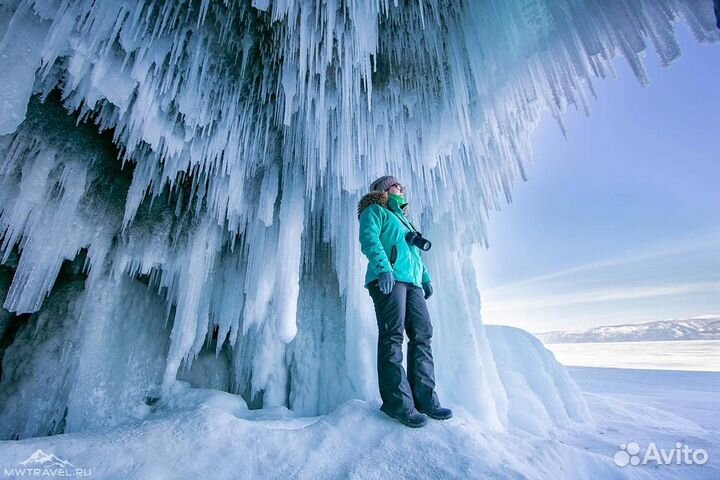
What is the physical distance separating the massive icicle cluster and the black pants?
45.0 inches

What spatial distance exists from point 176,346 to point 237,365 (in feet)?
3.34

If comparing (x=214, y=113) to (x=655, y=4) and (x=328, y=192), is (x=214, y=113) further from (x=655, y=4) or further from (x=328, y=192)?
(x=655, y=4)

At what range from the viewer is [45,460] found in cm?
170

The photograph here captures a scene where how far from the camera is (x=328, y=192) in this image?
391 centimetres

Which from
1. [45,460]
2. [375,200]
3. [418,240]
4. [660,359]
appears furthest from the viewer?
[660,359]

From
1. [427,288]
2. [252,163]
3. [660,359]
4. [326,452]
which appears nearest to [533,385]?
[427,288]

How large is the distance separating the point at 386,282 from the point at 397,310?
0.79ft

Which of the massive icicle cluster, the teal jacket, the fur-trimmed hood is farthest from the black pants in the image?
the massive icicle cluster

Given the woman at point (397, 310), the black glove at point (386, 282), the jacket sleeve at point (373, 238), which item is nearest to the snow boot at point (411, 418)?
the woman at point (397, 310)

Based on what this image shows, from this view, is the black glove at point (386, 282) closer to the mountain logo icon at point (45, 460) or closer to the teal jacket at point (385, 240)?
the teal jacket at point (385, 240)

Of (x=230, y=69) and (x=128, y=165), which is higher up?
(x=230, y=69)

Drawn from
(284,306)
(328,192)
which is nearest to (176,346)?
(284,306)

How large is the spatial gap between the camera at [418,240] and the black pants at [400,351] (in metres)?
0.32

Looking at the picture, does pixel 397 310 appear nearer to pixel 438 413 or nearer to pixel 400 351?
pixel 400 351
